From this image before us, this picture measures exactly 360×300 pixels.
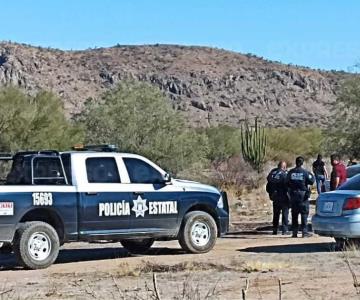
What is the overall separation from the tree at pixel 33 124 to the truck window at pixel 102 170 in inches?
875

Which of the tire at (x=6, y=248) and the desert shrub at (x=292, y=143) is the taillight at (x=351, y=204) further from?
the desert shrub at (x=292, y=143)

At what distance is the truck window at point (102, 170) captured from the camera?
53.3ft

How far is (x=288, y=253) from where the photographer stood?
17.0 metres

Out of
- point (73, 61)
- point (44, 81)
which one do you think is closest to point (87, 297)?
point (44, 81)

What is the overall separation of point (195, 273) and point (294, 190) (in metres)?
6.42

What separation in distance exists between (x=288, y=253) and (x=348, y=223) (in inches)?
49.6

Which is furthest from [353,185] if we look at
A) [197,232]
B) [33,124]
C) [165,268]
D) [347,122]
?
[347,122]

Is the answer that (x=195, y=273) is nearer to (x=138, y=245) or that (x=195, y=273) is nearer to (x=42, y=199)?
(x=42, y=199)

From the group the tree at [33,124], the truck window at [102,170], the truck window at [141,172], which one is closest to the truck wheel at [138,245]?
the truck window at [141,172]

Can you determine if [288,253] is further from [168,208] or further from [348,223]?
[168,208]

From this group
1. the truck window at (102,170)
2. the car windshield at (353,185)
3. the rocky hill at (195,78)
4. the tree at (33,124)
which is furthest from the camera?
the rocky hill at (195,78)

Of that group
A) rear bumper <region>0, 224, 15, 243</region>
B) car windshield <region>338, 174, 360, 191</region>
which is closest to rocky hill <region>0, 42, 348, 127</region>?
car windshield <region>338, 174, 360, 191</region>

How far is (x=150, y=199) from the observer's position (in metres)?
16.8

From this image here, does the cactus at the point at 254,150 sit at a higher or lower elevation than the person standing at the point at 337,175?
higher
